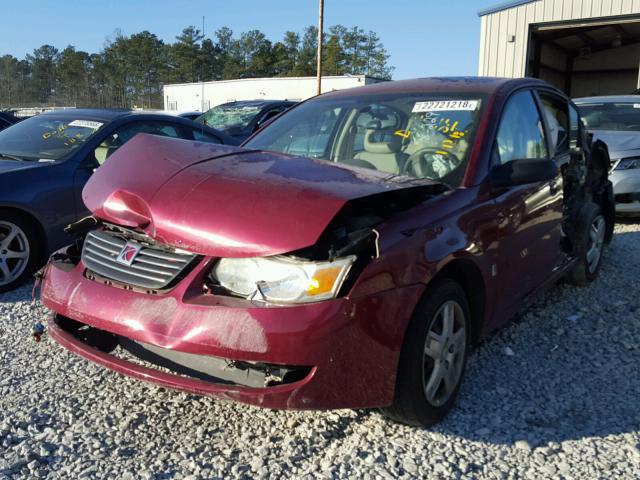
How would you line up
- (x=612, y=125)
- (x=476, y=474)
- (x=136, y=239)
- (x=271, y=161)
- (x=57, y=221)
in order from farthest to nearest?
(x=612, y=125), (x=57, y=221), (x=271, y=161), (x=136, y=239), (x=476, y=474)

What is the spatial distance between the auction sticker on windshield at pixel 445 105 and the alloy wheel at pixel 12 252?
10.6 ft

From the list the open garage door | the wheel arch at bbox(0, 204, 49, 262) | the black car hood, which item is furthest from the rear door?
the open garage door

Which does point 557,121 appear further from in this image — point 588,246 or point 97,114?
point 97,114

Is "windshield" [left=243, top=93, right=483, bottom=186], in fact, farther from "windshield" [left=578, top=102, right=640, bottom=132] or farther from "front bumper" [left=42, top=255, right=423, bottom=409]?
"windshield" [left=578, top=102, right=640, bottom=132]

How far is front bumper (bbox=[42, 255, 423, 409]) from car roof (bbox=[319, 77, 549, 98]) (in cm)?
164

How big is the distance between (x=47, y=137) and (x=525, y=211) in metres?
4.35

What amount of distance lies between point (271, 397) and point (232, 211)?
0.74 metres

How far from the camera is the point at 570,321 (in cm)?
412

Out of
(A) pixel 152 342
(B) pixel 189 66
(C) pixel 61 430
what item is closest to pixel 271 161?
(A) pixel 152 342

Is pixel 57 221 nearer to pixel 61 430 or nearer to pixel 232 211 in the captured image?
pixel 61 430

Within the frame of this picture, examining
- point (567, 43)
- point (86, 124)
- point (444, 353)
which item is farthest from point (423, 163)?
point (567, 43)

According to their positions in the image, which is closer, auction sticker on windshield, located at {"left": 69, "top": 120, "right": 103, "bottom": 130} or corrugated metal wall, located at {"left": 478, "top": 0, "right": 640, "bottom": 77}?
auction sticker on windshield, located at {"left": 69, "top": 120, "right": 103, "bottom": 130}

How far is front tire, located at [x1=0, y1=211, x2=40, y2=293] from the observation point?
14.8ft

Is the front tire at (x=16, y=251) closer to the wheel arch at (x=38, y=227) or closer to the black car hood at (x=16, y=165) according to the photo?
the wheel arch at (x=38, y=227)
